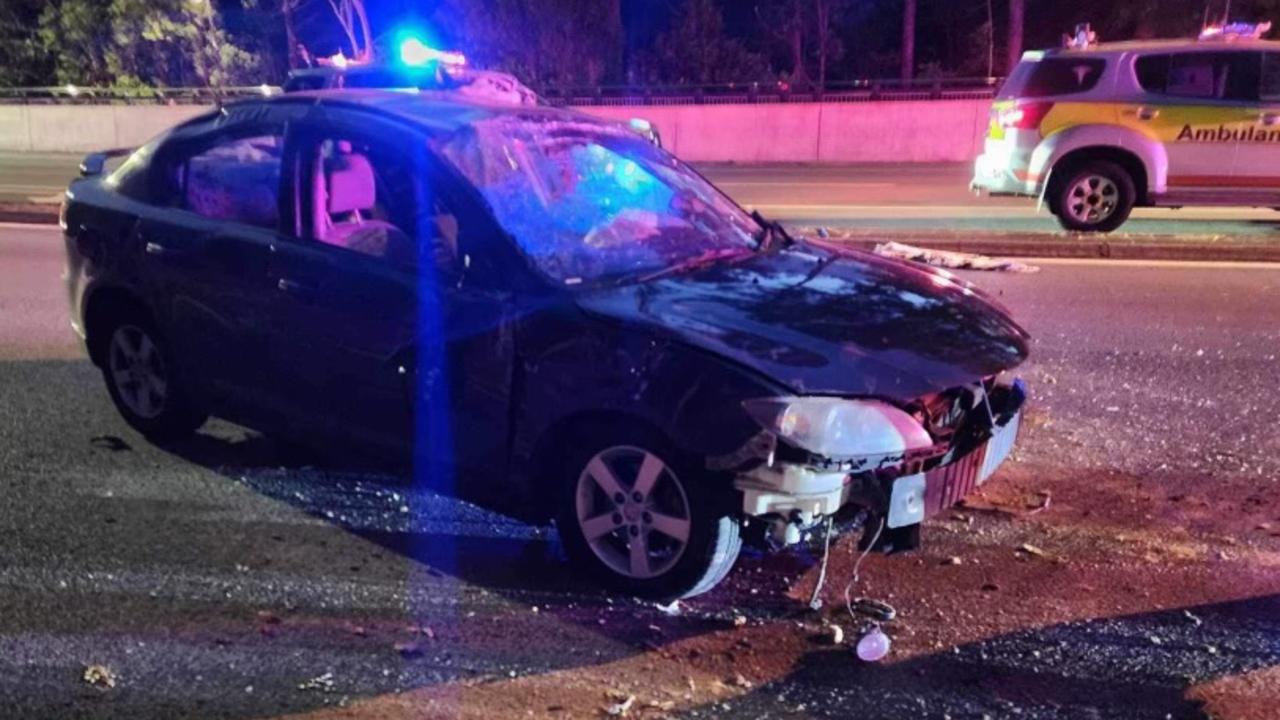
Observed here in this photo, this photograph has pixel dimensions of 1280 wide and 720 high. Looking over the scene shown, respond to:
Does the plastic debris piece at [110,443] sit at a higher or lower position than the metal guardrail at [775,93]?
lower

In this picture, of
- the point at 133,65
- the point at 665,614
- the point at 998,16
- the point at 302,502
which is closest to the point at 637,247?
the point at 665,614

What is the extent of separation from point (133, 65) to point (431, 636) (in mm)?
30563

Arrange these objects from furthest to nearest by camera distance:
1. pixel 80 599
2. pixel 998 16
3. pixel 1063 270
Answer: pixel 998 16
pixel 1063 270
pixel 80 599

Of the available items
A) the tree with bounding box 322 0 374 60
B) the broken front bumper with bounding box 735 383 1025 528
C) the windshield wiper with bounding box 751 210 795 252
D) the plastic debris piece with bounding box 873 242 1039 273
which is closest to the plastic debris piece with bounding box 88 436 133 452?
the windshield wiper with bounding box 751 210 795 252

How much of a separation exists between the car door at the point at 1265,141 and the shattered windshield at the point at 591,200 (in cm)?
762

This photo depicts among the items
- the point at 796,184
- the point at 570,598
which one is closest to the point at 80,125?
the point at 796,184

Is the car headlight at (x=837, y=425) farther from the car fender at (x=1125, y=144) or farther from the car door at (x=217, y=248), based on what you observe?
the car fender at (x=1125, y=144)

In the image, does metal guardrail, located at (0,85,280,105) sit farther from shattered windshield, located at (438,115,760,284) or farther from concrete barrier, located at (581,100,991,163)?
shattered windshield, located at (438,115,760,284)

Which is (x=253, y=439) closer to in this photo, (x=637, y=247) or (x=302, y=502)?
(x=302, y=502)

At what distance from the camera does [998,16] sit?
28.9 m

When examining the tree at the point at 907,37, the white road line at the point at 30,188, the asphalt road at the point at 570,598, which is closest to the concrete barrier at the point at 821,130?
the tree at the point at 907,37

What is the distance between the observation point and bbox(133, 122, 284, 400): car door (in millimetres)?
4484

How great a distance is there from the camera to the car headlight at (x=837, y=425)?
10.7 ft

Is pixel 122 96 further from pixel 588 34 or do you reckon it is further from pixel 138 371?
pixel 138 371
